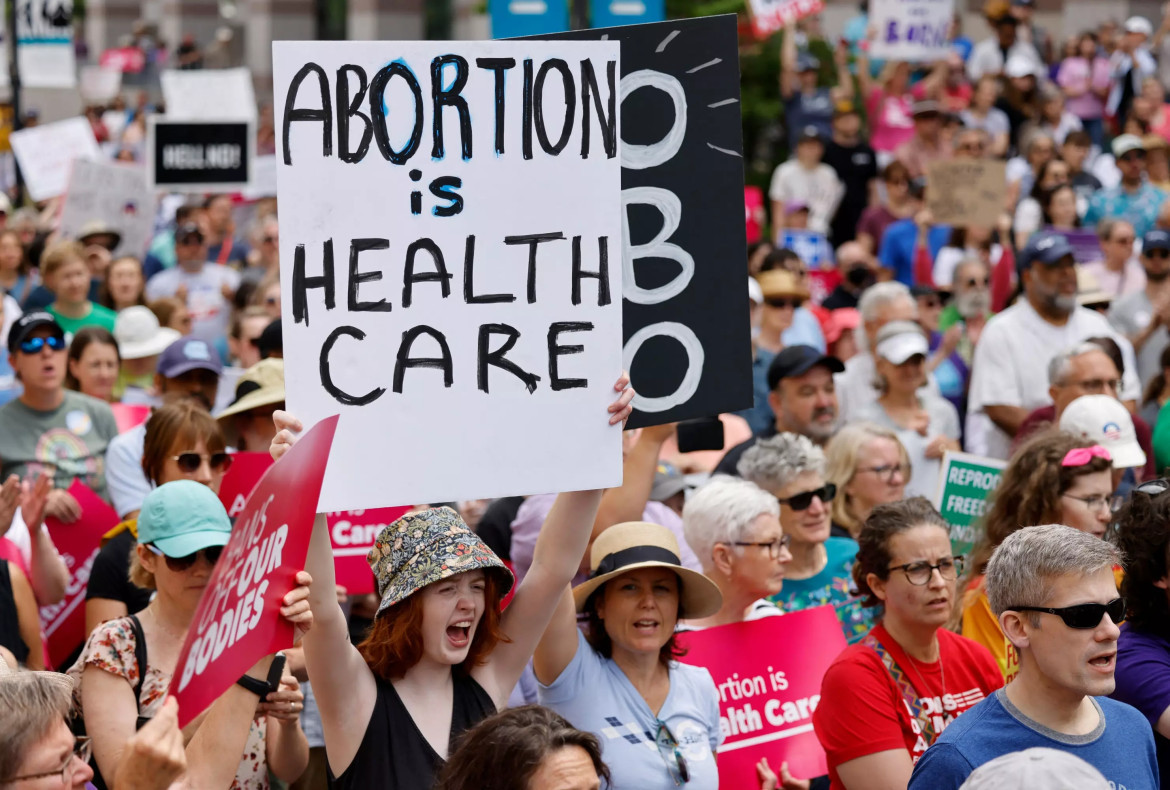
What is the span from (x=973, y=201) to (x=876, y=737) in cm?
726

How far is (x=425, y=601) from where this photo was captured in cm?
361

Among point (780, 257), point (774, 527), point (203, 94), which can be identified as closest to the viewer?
point (774, 527)

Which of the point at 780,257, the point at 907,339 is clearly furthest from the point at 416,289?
the point at 780,257

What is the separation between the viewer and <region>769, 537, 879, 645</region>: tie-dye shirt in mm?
5234

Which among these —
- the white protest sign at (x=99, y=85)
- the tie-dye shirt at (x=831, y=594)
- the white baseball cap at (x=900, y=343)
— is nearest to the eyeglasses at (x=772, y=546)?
the tie-dye shirt at (x=831, y=594)

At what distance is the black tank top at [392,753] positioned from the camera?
3426 mm

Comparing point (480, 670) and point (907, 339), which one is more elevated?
point (907, 339)

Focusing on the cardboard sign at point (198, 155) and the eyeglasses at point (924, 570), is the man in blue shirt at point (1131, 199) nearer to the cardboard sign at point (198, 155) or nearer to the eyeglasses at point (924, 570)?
the cardboard sign at point (198, 155)

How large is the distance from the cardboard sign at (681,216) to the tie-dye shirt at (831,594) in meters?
1.49

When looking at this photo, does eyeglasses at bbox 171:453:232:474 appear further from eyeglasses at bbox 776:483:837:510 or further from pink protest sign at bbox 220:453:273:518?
eyeglasses at bbox 776:483:837:510

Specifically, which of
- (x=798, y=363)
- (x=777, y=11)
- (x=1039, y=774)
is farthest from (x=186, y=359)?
(x=777, y=11)

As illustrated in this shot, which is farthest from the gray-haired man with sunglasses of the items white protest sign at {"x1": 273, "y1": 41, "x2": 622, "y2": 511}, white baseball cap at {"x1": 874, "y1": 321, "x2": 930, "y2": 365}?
white baseball cap at {"x1": 874, "y1": 321, "x2": 930, "y2": 365}

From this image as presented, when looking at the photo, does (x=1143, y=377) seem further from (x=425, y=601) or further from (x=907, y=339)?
(x=425, y=601)

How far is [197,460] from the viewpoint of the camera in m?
5.13
